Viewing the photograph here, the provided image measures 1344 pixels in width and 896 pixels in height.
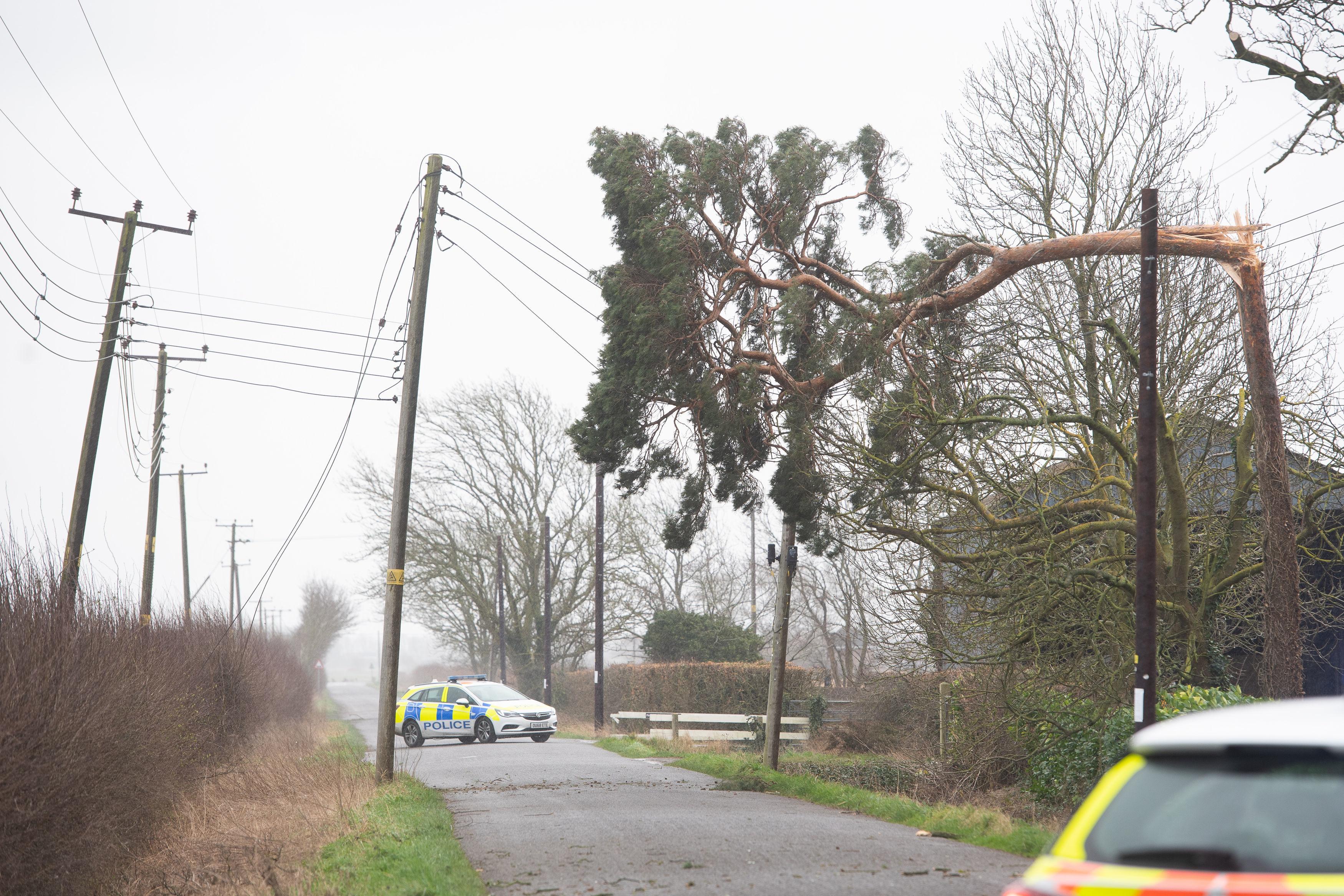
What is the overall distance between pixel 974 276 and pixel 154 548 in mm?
21963

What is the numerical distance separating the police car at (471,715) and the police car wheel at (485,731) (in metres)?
0.01

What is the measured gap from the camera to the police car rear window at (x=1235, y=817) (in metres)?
2.86

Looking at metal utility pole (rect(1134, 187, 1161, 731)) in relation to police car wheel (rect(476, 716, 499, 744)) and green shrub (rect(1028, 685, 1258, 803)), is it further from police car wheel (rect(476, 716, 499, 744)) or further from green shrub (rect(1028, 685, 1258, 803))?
police car wheel (rect(476, 716, 499, 744))

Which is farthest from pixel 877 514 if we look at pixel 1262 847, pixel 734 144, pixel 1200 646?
pixel 1262 847

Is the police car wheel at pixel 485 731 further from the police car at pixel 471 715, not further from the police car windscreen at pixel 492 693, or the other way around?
the police car windscreen at pixel 492 693

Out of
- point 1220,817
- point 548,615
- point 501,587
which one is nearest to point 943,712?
point 1220,817

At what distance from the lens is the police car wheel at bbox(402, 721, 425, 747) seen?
28.0 metres

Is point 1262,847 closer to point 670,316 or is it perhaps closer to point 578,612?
point 670,316

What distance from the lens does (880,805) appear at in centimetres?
1304

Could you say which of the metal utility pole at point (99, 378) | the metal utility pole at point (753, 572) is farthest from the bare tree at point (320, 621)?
the metal utility pole at point (99, 378)

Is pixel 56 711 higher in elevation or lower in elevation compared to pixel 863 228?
lower

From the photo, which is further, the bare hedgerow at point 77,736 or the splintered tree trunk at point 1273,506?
the splintered tree trunk at point 1273,506

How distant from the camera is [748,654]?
36406 mm

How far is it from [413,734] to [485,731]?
82.6 inches
